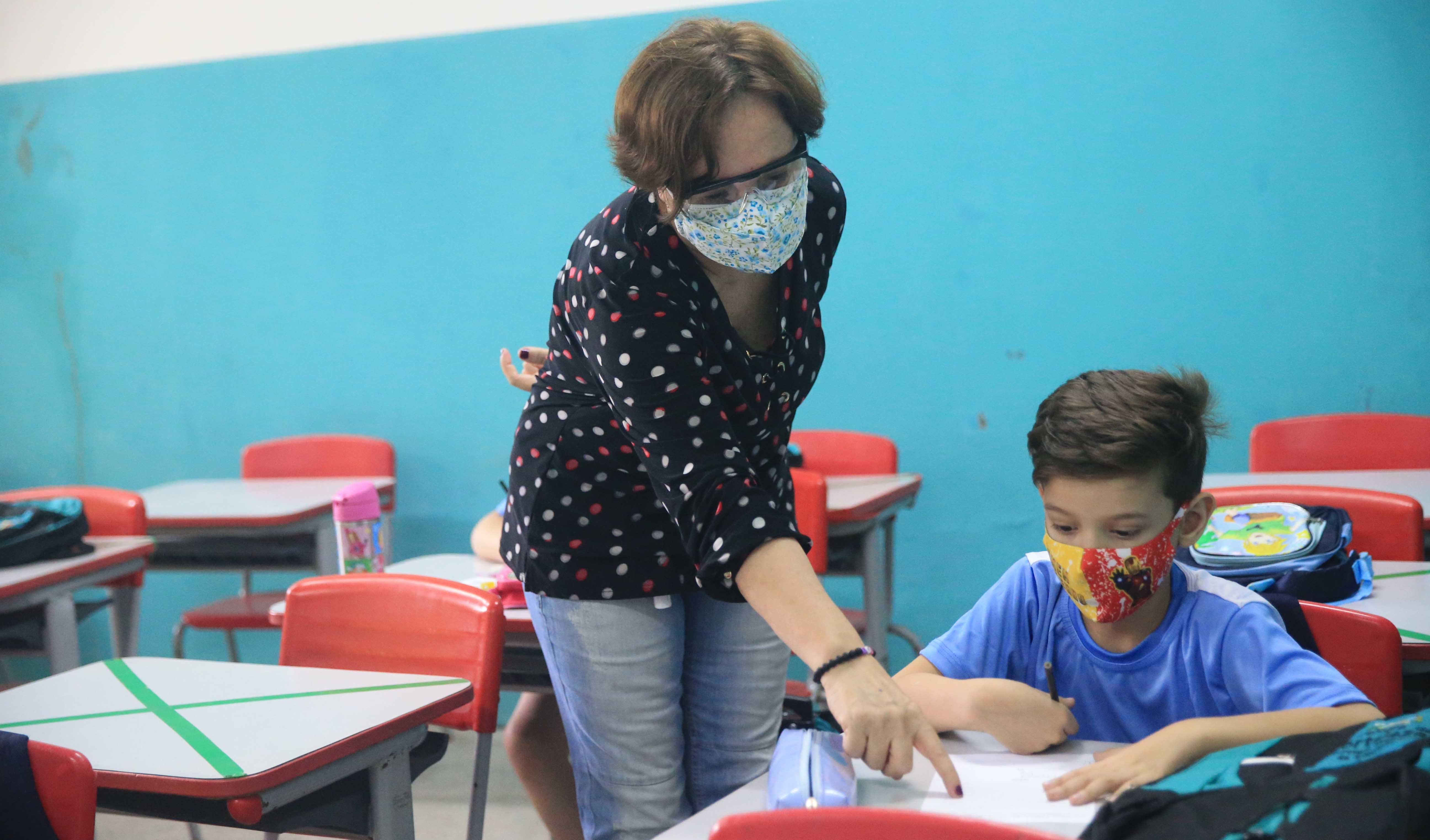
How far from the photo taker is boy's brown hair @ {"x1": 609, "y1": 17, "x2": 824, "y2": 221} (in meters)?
1.06

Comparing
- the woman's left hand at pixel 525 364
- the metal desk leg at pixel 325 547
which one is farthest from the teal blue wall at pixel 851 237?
the woman's left hand at pixel 525 364

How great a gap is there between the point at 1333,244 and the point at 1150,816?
2610 mm

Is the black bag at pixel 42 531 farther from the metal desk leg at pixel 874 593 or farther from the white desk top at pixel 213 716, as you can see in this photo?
the metal desk leg at pixel 874 593

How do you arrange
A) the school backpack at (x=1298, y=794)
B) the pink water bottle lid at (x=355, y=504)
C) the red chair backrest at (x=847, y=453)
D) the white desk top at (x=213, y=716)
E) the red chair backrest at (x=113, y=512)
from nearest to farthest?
the school backpack at (x=1298, y=794) → the white desk top at (x=213, y=716) → the pink water bottle lid at (x=355, y=504) → the red chair backrest at (x=113, y=512) → the red chair backrest at (x=847, y=453)

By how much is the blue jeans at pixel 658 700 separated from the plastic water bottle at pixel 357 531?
111 cm

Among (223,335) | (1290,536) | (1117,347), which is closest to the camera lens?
(1290,536)

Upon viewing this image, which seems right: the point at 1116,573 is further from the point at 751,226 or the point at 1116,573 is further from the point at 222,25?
the point at 222,25

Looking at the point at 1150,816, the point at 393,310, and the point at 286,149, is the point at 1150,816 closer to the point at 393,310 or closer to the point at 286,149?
the point at 393,310

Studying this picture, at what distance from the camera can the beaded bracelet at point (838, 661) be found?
3.03ft

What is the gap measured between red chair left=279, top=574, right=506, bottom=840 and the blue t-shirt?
697mm

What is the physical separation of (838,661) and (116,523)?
2.44 metres

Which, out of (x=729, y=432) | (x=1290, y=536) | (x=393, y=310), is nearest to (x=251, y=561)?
(x=393, y=310)

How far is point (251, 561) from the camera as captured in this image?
3000 millimetres

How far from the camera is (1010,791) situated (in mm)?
966
